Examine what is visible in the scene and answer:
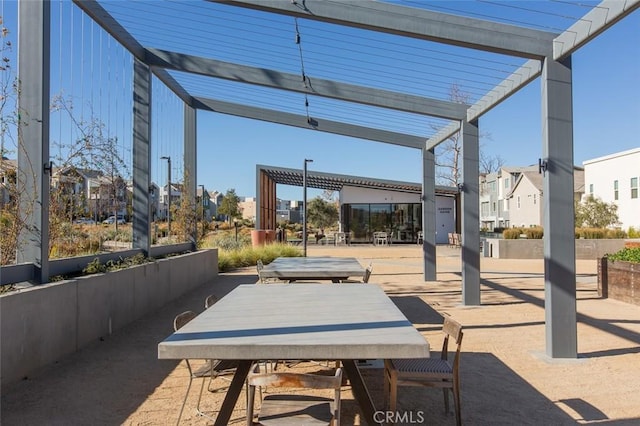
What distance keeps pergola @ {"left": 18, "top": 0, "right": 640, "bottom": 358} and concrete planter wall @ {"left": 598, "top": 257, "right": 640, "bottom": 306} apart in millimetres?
2671

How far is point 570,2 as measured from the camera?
15.0ft

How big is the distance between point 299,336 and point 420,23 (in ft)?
12.8

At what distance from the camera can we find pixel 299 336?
262cm

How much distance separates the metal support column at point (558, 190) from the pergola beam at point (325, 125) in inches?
228

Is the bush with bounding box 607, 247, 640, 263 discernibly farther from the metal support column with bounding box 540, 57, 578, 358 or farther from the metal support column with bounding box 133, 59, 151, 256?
the metal support column with bounding box 133, 59, 151, 256

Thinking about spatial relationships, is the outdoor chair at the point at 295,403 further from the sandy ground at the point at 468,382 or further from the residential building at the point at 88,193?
the residential building at the point at 88,193

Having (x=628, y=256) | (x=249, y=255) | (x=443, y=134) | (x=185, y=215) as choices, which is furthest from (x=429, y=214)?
(x=249, y=255)

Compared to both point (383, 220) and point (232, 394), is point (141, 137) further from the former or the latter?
point (383, 220)

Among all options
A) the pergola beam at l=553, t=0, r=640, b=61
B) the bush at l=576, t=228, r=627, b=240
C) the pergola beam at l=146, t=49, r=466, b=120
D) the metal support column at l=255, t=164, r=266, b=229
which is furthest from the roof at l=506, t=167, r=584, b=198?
the pergola beam at l=553, t=0, r=640, b=61

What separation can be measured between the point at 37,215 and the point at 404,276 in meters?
9.03

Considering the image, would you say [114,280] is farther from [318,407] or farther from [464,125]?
[464,125]

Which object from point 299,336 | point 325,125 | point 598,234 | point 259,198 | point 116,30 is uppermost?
point 116,30

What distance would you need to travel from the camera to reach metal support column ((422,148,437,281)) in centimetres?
1124

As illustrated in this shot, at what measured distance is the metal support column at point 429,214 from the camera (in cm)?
1124
